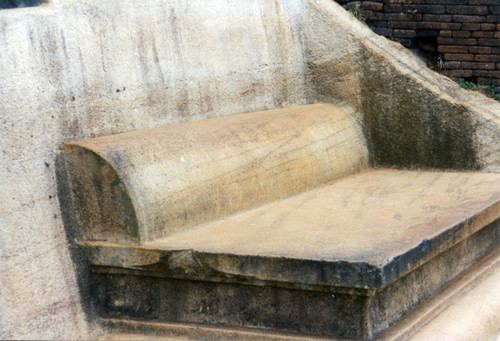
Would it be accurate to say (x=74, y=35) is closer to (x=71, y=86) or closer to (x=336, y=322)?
(x=71, y=86)

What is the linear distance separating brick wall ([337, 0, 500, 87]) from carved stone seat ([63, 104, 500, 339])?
226 cm

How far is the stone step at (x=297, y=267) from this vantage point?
6.66ft

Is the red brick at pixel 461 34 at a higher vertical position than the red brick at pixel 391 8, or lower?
lower

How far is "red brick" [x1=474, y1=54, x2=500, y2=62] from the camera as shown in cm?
511

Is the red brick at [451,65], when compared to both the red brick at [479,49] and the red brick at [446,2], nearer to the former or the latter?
the red brick at [479,49]

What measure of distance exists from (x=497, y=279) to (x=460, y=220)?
0.57 metres

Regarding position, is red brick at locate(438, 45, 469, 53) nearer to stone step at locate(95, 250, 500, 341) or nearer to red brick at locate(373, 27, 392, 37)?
red brick at locate(373, 27, 392, 37)

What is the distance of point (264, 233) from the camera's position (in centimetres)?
235

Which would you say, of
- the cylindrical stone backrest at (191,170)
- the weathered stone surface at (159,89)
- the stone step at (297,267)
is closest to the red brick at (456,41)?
the weathered stone surface at (159,89)

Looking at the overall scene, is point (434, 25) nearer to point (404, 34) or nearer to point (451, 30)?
point (451, 30)

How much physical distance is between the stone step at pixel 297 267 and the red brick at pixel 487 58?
106 inches

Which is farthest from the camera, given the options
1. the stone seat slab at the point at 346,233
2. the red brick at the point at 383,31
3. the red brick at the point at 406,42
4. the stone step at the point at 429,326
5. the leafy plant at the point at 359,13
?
the red brick at the point at 406,42

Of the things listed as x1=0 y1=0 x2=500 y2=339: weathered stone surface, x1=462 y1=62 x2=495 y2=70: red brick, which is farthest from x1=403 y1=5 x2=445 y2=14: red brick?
x1=0 y1=0 x2=500 y2=339: weathered stone surface

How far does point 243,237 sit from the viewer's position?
90.9 inches
